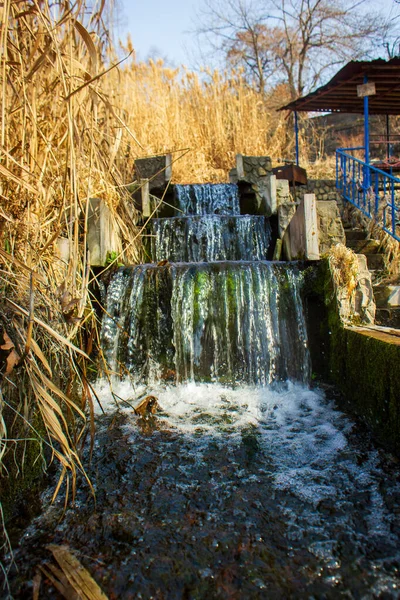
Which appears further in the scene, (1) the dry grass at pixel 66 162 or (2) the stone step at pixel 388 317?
(2) the stone step at pixel 388 317

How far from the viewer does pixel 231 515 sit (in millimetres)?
1972

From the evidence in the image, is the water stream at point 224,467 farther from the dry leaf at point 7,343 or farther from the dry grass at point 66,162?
the dry leaf at point 7,343

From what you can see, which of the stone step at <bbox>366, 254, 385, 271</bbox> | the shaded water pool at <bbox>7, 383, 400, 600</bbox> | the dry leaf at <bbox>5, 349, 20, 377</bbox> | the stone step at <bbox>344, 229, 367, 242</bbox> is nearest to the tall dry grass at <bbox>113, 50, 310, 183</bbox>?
the stone step at <bbox>344, 229, 367, 242</bbox>

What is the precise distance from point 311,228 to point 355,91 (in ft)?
15.7

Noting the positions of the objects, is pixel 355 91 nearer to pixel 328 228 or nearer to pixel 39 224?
pixel 328 228

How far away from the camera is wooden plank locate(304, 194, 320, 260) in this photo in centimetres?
428

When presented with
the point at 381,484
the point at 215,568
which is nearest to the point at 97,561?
the point at 215,568

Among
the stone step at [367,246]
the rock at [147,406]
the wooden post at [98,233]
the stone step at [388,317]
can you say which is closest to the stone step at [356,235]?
the stone step at [367,246]

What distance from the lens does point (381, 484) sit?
7.28 feet

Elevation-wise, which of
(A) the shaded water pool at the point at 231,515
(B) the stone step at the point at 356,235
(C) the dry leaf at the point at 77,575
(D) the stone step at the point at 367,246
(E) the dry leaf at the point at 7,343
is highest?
(B) the stone step at the point at 356,235

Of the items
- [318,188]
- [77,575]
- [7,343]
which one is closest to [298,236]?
[7,343]

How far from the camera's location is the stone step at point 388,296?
14.1 ft

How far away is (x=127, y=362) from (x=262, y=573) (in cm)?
261

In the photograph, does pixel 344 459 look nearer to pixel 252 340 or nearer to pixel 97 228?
pixel 252 340
